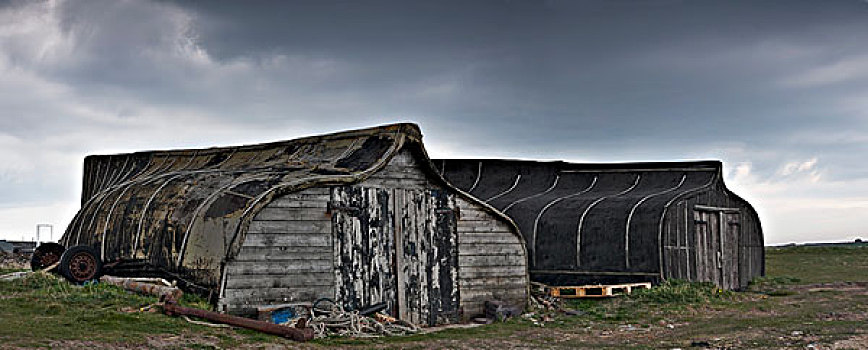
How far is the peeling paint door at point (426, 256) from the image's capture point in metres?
18.8

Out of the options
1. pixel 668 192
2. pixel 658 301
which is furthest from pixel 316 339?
pixel 668 192

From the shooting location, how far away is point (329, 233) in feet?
57.9

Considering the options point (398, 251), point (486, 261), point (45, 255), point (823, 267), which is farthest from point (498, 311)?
point (823, 267)

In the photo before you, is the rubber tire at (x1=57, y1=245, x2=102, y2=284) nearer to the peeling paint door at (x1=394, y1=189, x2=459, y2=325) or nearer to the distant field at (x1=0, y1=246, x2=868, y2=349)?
the distant field at (x1=0, y1=246, x2=868, y2=349)

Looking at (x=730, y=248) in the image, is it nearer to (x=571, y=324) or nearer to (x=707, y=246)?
(x=707, y=246)

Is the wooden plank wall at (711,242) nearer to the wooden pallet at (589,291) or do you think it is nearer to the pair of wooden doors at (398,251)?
the wooden pallet at (589,291)

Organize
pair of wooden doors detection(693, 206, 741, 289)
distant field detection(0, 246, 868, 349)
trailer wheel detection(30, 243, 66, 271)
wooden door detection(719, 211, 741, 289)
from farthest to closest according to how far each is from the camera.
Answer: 1. wooden door detection(719, 211, 741, 289)
2. pair of wooden doors detection(693, 206, 741, 289)
3. trailer wheel detection(30, 243, 66, 271)
4. distant field detection(0, 246, 868, 349)

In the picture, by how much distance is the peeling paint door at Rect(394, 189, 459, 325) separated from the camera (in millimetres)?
18797

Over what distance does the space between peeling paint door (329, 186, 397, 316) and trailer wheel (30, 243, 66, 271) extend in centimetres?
919

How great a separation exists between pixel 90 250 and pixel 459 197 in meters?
8.31

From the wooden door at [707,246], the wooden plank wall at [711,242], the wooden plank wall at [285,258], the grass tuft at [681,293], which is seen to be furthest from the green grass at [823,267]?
the wooden plank wall at [285,258]

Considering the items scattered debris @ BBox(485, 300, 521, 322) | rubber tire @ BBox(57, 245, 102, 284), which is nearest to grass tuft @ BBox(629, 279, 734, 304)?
scattered debris @ BBox(485, 300, 521, 322)

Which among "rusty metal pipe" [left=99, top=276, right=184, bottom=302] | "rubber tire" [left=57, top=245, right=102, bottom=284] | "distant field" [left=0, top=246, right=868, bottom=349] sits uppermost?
"rubber tire" [left=57, top=245, right=102, bottom=284]

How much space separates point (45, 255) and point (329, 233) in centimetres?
941
